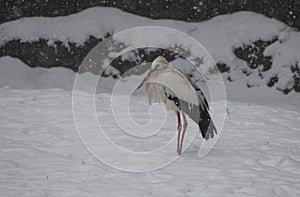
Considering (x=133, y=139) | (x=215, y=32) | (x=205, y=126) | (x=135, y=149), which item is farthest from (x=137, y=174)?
(x=215, y=32)

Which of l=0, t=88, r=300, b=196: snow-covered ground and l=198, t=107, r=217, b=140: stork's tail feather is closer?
l=0, t=88, r=300, b=196: snow-covered ground

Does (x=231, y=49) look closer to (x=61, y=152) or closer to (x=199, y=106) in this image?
(x=199, y=106)

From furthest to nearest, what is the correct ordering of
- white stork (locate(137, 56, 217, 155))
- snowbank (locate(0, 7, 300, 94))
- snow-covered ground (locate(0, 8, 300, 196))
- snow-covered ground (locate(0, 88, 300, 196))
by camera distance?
snowbank (locate(0, 7, 300, 94)) < white stork (locate(137, 56, 217, 155)) < snow-covered ground (locate(0, 8, 300, 196)) < snow-covered ground (locate(0, 88, 300, 196))

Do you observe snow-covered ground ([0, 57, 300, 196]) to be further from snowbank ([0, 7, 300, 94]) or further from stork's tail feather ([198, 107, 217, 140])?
snowbank ([0, 7, 300, 94])

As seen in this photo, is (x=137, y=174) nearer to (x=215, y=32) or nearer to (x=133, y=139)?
(x=133, y=139)

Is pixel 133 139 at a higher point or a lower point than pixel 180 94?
lower

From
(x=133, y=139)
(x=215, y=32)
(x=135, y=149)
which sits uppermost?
(x=215, y=32)

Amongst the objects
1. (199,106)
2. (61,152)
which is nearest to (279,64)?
(199,106)

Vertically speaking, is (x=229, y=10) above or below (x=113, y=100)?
above

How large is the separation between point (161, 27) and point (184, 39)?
64 centimetres

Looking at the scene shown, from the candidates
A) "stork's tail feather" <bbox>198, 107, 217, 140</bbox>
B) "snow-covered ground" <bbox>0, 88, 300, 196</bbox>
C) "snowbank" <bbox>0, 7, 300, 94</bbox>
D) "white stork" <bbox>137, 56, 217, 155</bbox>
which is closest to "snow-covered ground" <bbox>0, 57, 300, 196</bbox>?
"snow-covered ground" <bbox>0, 88, 300, 196</bbox>

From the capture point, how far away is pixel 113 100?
33.5 feet

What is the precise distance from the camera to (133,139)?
7617 millimetres

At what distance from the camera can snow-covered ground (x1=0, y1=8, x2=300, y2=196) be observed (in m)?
5.63
